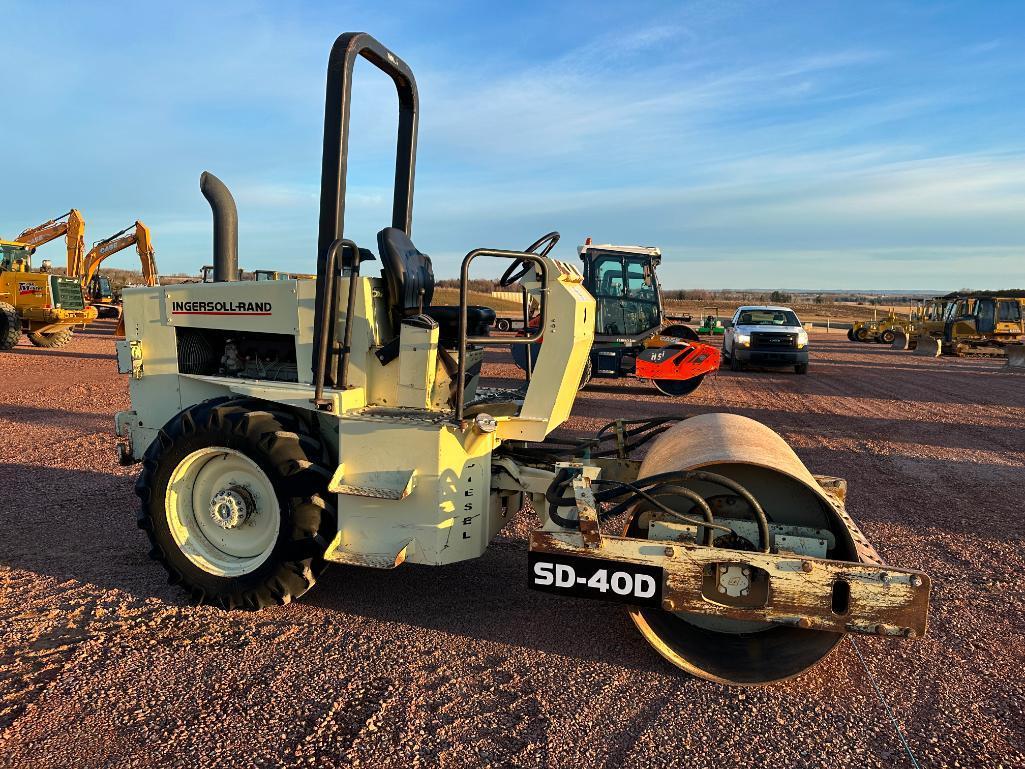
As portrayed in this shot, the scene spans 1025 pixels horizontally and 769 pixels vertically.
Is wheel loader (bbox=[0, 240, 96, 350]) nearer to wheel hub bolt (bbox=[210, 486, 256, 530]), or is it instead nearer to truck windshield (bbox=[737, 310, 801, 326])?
wheel hub bolt (bbox=[210, 486, 256, 530])

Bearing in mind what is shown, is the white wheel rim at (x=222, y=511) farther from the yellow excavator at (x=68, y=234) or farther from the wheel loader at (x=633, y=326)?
the yellow excavator at (x=68, y=234)

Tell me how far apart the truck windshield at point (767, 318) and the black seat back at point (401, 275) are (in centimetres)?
1658

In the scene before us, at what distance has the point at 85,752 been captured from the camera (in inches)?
107

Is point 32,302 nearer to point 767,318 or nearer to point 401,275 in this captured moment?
point 401,275

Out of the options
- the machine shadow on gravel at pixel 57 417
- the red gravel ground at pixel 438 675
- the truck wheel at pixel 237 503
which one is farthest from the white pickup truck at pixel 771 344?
the truck wheel at pixel 237 503

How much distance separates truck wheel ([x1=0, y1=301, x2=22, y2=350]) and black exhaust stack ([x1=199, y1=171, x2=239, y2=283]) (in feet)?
54.1

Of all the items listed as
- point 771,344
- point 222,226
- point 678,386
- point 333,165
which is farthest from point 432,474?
point 771,344

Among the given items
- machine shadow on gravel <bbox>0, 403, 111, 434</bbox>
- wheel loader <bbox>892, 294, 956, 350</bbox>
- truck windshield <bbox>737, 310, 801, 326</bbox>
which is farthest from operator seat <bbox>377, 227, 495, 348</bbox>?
wheel loader <bbox>892, 294, 956, 350</bbox>

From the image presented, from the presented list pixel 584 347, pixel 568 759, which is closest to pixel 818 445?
pixel 584 347

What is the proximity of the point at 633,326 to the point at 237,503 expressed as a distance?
36.3 feet

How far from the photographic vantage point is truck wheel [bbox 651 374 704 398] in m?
13.2

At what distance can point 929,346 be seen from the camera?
27.2 meters

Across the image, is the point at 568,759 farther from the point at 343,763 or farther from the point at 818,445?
the point at 818,445

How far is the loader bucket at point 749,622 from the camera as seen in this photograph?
3314mm
